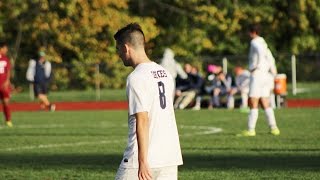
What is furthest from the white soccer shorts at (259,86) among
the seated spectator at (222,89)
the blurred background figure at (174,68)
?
the blurred background figure at (174,68)

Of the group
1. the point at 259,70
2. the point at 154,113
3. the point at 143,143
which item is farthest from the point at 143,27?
the point at 143,143

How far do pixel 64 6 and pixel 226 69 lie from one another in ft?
31.5

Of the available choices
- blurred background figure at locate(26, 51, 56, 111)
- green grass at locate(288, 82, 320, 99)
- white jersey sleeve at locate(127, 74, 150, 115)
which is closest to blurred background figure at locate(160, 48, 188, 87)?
blurred background figure at locate(26, 51, 56, 111)

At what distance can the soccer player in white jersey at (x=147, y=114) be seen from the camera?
8.99 metres

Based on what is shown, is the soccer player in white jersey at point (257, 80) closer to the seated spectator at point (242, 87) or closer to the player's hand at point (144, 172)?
the player's hand at point (144, 172)

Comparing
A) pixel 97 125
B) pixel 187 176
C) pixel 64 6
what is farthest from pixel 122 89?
pixel 187 176

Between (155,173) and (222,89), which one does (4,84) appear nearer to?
(222,89)

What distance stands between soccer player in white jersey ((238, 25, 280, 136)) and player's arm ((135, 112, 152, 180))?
14.2m

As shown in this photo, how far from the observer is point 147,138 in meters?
8.97

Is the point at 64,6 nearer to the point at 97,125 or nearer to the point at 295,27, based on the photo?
the point at 295,27

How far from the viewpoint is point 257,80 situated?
23.4 meters

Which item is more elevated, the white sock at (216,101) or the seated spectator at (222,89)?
the seated spectator at (222,89)

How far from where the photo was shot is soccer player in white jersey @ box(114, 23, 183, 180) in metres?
8.99

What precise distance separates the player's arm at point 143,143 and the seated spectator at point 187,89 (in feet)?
108
